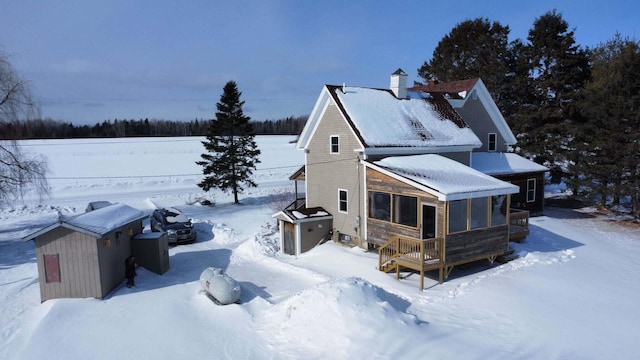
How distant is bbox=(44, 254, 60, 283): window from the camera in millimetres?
13508

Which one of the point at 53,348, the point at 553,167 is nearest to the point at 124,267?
the point at 53,348

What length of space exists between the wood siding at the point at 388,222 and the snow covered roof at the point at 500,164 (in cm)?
815

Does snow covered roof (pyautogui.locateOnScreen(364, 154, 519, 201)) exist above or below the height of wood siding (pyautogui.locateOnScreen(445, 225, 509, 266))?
above

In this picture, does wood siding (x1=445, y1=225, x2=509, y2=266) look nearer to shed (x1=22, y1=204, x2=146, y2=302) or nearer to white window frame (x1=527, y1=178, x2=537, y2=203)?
white window frame (x1=527, y1=178, x2=537, y2=203)

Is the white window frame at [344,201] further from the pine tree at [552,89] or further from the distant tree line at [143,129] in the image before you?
the distant tree line at [143,129]

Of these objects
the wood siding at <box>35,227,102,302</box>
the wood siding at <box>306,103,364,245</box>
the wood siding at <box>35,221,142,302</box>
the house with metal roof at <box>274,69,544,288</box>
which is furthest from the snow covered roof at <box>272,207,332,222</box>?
the wood siding at <box>35,227,102,302</box>

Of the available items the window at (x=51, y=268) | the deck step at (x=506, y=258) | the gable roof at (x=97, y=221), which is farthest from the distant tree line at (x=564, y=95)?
the window at (x=51, y=268)

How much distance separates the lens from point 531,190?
80.4 ft

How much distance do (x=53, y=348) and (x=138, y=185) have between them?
30337 mm

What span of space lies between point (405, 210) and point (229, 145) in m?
18.1

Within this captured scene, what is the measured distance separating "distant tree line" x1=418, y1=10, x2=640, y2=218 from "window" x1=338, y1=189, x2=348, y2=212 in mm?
15312

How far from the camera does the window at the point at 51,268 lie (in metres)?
13.5

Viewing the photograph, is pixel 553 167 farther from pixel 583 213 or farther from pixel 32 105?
pixel 32 105

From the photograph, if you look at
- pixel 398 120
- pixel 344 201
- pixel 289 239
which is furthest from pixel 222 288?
pixel 398 120
